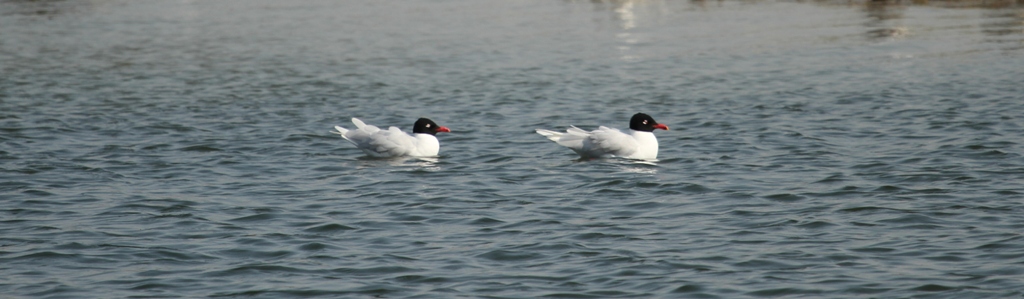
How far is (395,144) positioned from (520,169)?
5.82 feet

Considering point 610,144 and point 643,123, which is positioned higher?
point 643,123

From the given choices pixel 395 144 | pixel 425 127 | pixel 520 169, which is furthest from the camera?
pixel 425 127

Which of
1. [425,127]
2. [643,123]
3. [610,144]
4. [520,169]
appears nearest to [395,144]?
[425,127]

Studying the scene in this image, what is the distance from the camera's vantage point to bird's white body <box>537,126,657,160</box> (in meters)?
16.1

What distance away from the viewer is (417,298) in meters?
9.66

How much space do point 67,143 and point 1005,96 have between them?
1480cm

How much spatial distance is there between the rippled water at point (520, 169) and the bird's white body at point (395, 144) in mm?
252

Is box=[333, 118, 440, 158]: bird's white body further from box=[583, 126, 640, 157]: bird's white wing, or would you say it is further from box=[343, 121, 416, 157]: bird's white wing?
box=[583, 126, 640, 157]: bird's white wing

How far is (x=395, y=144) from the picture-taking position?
16484 millimetres

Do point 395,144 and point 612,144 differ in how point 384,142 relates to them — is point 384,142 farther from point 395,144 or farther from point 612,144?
point 612,144

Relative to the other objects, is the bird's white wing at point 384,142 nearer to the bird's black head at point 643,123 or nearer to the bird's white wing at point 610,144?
the bird's white wing at point 610,144

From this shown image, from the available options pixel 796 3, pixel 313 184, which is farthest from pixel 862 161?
pixel 796 3

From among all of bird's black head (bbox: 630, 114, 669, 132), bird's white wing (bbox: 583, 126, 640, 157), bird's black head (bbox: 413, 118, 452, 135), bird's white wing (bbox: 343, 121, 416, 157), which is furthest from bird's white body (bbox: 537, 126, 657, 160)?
bird's white wing (bbox: 343, 121, 416, 157)

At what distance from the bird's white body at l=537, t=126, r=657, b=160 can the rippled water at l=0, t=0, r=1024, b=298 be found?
209 millimetres
